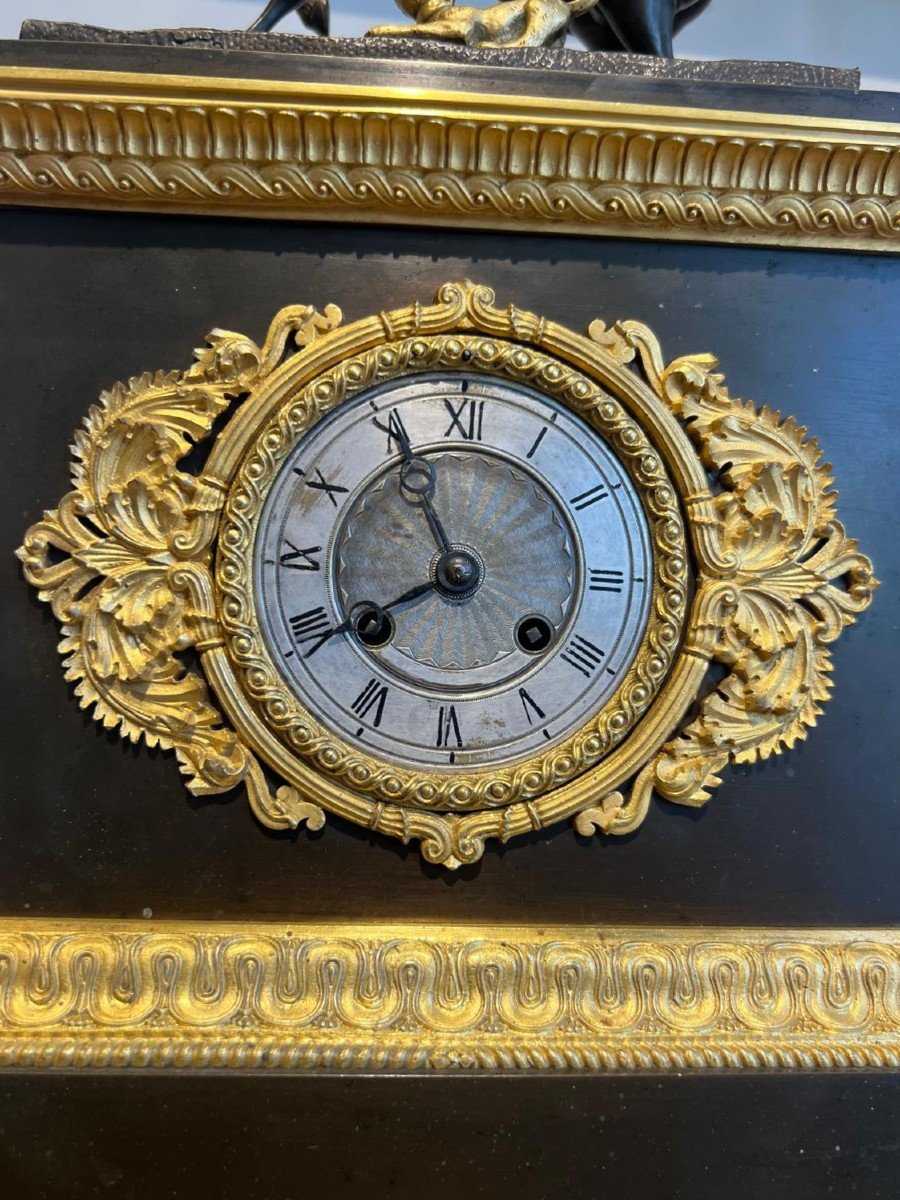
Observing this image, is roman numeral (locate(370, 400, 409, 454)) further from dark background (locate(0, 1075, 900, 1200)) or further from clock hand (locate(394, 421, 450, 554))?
dark background (locate(0, 1075, 900, 1200))

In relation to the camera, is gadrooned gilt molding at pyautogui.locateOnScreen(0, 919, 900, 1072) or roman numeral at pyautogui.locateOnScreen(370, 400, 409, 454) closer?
gadrooned gilt molding at pyautogui.locateOnScreen(0, 919, 900, 1072)

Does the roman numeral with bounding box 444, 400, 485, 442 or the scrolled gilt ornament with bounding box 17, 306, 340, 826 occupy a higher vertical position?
the roman numeral with bounding box 444, 400, 485, 442

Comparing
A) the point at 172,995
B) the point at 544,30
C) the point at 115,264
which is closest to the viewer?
the point at 172,995

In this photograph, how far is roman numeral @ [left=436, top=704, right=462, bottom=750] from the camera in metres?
1.46

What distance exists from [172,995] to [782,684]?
3.33 feet

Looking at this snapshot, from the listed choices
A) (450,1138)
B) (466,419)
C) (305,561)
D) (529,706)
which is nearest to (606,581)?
(529,706)

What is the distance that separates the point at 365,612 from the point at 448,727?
21cm

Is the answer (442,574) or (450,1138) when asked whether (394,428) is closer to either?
(442,574)

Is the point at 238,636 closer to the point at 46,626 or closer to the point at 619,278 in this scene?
the point at 46,626

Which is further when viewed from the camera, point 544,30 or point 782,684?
point 544,30

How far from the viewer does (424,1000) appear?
4.61 ft

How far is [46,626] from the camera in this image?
4.79 feet

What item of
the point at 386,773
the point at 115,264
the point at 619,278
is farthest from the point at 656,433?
the point at 115,264

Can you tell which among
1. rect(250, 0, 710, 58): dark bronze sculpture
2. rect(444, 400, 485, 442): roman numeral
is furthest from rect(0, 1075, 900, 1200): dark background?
rect(250, 0, 710, 58): dark bronze sculpture
